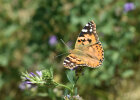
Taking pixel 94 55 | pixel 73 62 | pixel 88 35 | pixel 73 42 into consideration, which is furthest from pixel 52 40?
pixel 73 62

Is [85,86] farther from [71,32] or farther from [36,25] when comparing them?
[36,25]

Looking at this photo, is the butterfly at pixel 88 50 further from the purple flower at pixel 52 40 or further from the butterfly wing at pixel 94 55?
the purple flower at pixel 52 40

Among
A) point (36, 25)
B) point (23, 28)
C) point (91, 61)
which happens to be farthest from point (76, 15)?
point (91, 61)

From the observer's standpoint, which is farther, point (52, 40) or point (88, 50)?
point (52, 40)

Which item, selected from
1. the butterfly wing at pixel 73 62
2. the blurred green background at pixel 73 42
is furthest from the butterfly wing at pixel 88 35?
the blurred green background at pixel 73 42

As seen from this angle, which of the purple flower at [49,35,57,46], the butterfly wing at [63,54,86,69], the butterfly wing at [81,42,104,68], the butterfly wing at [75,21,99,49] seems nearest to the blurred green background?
the purple flower at [49,35,57,46]

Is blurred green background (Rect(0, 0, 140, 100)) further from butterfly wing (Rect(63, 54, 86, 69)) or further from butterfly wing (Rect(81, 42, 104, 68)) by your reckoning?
butterfly wing (Rect(63, 54, 86, 69))

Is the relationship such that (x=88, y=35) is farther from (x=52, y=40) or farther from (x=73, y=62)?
(x=52, y=40)
